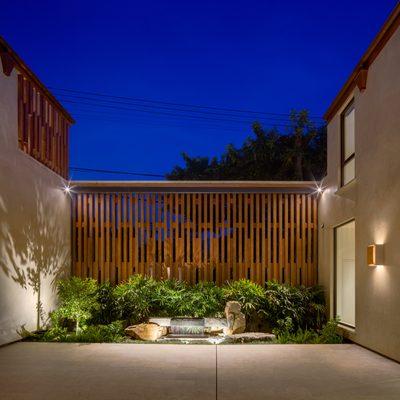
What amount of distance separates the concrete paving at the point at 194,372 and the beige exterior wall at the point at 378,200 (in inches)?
17.5

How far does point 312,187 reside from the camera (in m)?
10.6

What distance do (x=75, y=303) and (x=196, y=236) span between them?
9.97 ft

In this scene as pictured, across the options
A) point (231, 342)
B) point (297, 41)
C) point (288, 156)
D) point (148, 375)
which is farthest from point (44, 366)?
point (297, 41)

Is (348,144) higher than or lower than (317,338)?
higher

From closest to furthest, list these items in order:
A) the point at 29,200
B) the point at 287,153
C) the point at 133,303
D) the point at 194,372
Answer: the point at 194,372 → the point at 29,200 → the point at 133,303 → the point at 287,153

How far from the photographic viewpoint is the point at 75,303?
344 inches

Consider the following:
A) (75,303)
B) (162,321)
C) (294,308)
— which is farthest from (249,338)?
(75,303)

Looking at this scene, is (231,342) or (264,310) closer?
(231,342)

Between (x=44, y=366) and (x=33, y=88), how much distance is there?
16.2ft

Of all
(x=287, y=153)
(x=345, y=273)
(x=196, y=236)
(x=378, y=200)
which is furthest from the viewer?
(x=287, y=153)

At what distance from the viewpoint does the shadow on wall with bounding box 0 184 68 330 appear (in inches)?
295

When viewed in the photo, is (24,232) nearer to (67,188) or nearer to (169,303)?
(67,188)

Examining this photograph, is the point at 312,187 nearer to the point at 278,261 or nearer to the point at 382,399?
the point at 278,261

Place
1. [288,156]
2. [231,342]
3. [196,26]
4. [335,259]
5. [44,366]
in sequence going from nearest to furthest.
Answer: [44,366], [231,342], [335,259], [288,156], [196,26]
